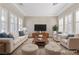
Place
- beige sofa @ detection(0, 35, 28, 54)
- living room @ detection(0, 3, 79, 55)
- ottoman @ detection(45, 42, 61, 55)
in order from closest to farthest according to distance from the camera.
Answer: ottoman @ detection(45, 42, 61, 55) < beige sofa @ detection(0, 35, 28, 54) < living room @ detection(0, 3, 79, 55)

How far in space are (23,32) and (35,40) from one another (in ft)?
1.81

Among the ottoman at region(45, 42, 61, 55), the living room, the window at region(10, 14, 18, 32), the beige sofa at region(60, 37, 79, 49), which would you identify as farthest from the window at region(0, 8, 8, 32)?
the beige sofa at region(60, 37, 79, 49)

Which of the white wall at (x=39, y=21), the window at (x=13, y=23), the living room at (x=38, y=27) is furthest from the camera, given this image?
the white wall at (x=39, y=21)

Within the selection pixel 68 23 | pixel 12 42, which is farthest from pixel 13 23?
pixel 68 23

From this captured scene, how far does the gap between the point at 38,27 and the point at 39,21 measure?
0.23 metres

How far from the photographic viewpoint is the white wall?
180 inches

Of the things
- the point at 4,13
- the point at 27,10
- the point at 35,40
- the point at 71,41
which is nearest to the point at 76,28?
the point at 71,41

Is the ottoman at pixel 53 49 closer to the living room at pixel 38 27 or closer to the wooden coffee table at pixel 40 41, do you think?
the living room at pixel 38 27

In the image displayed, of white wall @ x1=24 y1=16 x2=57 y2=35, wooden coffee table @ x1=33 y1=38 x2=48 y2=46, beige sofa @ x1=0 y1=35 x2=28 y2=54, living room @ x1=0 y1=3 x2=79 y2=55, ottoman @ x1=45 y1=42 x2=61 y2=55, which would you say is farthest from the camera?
wooden coffee table @ x1=33 y1=38 x2=48 y2=46

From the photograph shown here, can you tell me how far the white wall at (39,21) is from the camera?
4570mm

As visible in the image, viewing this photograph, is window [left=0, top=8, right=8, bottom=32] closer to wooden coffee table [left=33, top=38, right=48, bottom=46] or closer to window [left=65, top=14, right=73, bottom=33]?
wooden coffee table [left=33, top=38, right=48, bottom=46]

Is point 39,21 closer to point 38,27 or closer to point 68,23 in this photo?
point 38,27

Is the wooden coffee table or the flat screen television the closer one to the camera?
the flat screen television

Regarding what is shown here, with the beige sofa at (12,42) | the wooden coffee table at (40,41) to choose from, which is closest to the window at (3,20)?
the beige sofa at (12,42)
